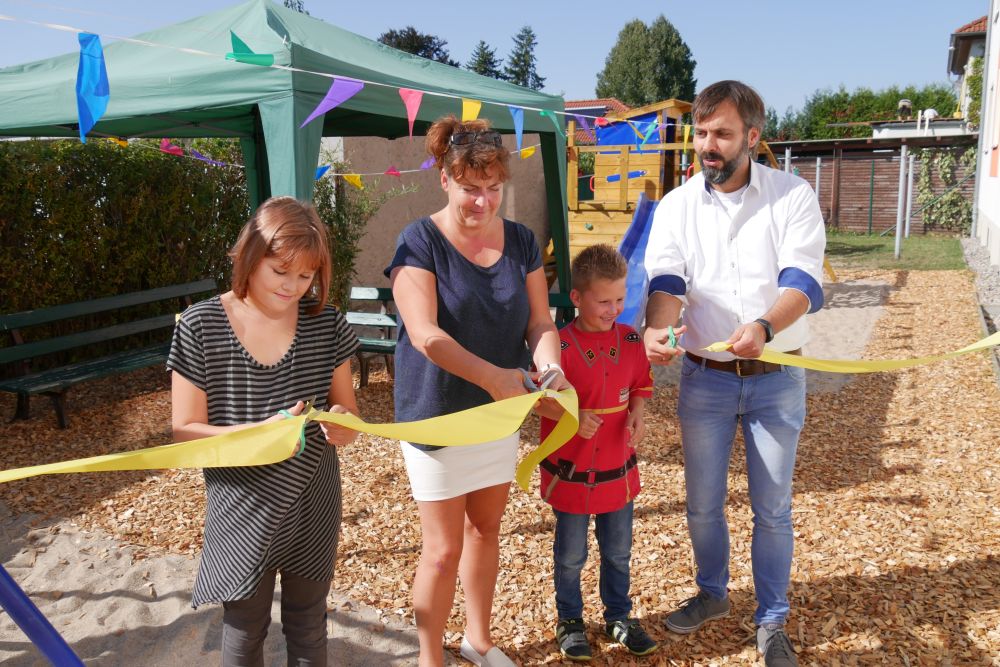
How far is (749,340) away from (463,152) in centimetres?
102

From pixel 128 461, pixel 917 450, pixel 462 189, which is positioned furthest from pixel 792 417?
pixel 917 450

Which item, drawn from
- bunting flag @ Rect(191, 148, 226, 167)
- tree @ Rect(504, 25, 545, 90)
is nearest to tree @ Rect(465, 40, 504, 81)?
tree @ Rect(504, 25, 545, 90)

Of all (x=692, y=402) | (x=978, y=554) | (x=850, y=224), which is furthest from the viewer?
(x=850, y=224)

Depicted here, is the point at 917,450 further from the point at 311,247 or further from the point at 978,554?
the point at 311,247

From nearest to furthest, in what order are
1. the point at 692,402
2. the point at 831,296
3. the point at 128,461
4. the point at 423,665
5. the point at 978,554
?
the point at 128,461
the point at 423,665
the point at 692,402
the point at 978,554
the point at 831,296

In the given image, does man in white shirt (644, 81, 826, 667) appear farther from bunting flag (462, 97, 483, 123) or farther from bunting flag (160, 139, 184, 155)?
bunting flag (160, 139, 184, 155)

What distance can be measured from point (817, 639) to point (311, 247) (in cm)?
232

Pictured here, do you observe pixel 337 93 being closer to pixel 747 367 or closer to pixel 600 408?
pixel 600 408

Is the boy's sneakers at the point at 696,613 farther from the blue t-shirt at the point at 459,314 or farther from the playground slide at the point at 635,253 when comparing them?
the playground slide at the point at 635,253

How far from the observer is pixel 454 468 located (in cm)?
220

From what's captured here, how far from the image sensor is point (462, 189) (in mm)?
2088

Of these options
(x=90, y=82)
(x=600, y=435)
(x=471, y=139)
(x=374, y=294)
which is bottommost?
(x=600, y=435)

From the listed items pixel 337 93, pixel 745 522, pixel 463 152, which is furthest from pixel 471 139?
pixel 745 522

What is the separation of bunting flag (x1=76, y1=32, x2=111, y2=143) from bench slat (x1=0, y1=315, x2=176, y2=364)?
304 centimetres
